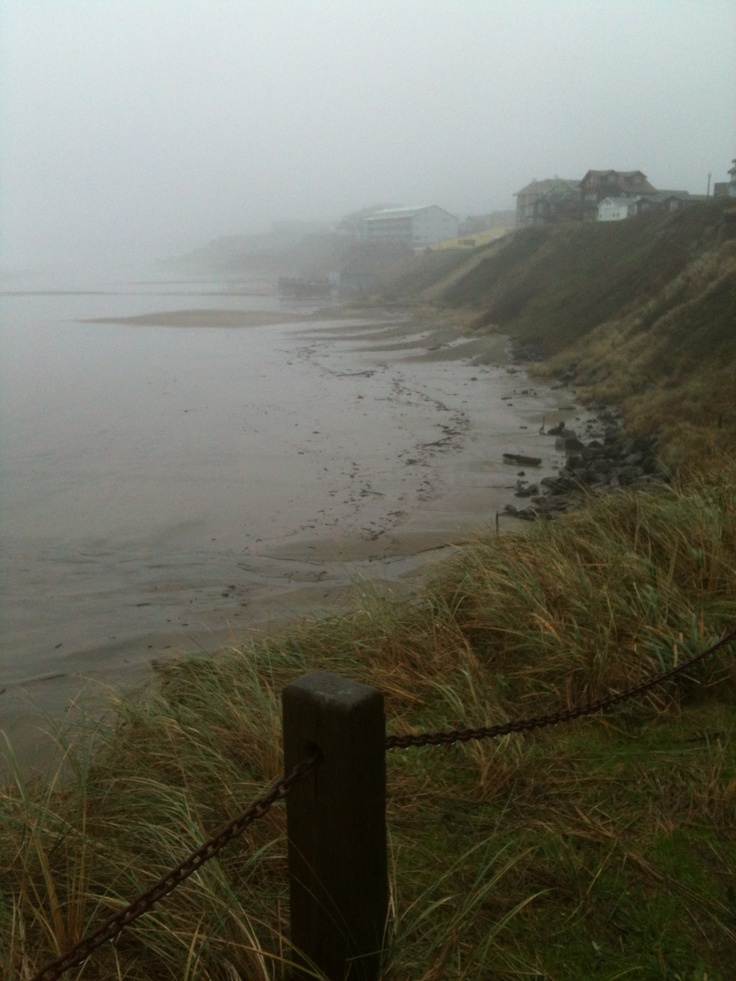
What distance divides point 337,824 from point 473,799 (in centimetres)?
161

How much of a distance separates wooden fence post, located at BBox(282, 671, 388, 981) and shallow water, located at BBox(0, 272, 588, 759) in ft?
11.7

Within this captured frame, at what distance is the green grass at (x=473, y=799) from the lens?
265 centimetres

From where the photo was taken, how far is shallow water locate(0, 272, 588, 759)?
29.1 feet

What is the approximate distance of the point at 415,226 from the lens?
109 m

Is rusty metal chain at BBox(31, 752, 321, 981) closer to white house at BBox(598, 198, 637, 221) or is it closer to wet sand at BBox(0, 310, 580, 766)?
wet sand at BBox(0, 310, 580, 766)

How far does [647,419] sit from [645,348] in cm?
774

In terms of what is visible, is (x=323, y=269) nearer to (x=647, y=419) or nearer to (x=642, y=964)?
(x=647, y=419)

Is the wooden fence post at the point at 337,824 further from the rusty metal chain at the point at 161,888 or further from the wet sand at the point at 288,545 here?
the wet sand at the point at 288,545

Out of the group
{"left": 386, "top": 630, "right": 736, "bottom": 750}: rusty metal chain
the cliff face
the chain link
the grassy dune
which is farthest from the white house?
the chain link

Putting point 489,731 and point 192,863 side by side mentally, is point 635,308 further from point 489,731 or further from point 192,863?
point 192,863

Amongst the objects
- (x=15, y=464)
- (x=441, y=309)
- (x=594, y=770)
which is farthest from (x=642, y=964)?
(x=441, y=309)

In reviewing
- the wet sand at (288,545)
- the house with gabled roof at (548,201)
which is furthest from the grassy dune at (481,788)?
the house with gabled roof at (548,201)

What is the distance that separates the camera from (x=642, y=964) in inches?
106

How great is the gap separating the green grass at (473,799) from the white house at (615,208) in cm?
6175
